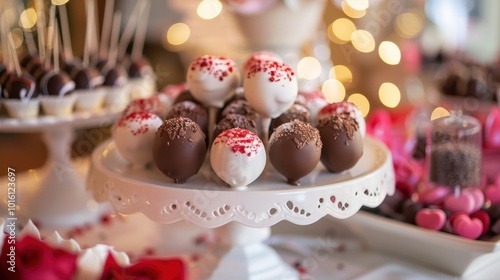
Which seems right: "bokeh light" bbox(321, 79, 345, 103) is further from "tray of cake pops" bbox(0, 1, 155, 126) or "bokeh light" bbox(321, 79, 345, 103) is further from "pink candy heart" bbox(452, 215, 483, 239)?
"pink candy heart" bbox(452, 215, 483, 239)

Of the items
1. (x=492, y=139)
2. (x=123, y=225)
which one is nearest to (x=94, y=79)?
(x=123, y=225)

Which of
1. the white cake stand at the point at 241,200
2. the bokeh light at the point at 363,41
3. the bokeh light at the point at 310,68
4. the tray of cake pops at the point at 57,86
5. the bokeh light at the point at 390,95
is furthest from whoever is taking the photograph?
the bokeh light at the point at 363,41

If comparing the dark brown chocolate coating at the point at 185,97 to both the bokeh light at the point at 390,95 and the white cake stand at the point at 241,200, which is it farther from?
the bokeh light at the point at 390,95

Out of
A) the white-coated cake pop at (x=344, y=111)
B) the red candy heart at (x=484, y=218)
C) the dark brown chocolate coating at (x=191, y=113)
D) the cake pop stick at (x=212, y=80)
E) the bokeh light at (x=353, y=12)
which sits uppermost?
the cake pop stick at (x=212, y=80)

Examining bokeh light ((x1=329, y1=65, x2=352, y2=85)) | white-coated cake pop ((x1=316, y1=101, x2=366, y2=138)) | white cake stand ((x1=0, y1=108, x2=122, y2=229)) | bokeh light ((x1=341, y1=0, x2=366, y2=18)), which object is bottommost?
bokeh light ((x1=329, y1=65, x2=352, y2=85))

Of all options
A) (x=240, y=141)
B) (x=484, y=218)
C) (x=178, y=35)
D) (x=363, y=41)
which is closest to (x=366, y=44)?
(x=363, y=41)

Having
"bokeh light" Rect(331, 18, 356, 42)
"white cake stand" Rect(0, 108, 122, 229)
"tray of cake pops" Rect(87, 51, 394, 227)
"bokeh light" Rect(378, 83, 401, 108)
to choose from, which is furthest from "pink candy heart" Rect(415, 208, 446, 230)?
"bokeh light" Rect(331, 18, 356, 42)

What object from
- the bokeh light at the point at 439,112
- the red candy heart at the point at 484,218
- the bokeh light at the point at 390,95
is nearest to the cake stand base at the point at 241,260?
the red candy heart at the point at 484,218

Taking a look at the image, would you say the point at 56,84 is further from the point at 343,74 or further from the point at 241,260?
the point at 343,74
